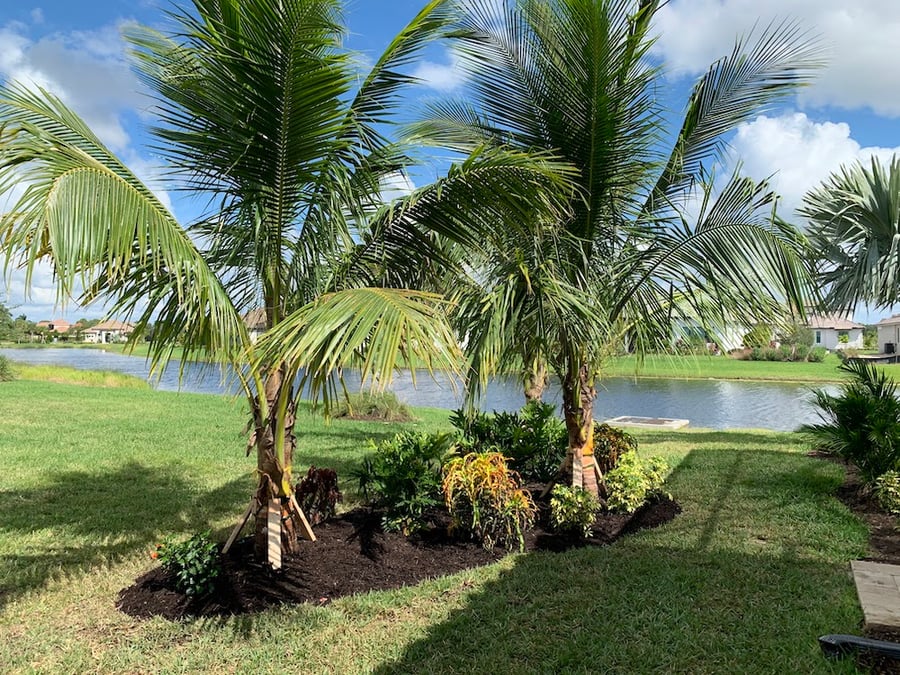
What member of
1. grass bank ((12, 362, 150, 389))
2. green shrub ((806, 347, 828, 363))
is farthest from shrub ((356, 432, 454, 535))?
green shrub ((806, 347, 828, 363))

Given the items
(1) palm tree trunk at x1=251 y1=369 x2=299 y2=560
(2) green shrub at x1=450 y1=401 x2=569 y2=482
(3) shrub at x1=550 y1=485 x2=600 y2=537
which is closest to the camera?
(1) palm tree trunk at x1=251 y1=369 x2=299 y2=560

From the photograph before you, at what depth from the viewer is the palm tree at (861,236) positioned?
23.3 ft

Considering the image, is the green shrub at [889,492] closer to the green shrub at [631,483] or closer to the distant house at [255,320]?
the green shrub at [631,483]

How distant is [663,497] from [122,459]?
23.0 feet

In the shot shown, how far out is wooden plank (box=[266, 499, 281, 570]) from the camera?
4105 millimetres

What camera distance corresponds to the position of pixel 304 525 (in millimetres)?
4578

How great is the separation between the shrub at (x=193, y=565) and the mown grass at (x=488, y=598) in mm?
287

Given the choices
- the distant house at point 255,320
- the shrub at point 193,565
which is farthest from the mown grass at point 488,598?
the distant house at point 255,320

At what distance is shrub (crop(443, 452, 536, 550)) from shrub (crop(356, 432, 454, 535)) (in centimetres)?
24

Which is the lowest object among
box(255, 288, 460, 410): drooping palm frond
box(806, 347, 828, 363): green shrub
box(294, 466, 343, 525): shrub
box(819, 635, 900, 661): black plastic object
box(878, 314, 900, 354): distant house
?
box(819, 635, 900, 661): black plastic object

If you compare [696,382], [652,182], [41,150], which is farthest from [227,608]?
[696,382]

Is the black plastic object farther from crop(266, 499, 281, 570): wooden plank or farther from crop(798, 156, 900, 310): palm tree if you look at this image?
crop(798, 156, 900, 310): palm tree

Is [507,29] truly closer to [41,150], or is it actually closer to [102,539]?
[41,150]

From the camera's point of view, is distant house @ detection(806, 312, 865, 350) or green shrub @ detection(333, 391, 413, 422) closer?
green shrub @ detection(333, 391, 413, 422)
